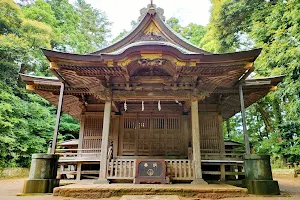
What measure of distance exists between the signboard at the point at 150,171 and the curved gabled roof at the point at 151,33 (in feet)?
14.9

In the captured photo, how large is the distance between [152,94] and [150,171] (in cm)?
260

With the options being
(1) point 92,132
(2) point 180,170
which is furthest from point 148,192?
(1) point 92,132

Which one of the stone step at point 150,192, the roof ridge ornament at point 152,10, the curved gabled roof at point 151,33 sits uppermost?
the roof ridge ornament at point 152,10

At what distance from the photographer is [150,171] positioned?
254 inches

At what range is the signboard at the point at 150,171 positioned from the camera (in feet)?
20.6

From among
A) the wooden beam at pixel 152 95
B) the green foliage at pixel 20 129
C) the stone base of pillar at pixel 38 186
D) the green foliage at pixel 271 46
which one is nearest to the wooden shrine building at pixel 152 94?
the wooden beam at pixel 152 95

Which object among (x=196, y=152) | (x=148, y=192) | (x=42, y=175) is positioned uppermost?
(x=196, y=152)

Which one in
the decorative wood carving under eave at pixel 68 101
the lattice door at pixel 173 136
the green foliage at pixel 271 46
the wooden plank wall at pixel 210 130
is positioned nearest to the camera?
the decorative wood carving under eave at pixel 68 101

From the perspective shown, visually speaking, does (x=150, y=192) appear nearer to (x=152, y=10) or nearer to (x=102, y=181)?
(x=102, y=181)

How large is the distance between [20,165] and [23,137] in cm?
216

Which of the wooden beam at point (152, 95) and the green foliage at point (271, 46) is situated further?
the green foliage at point (271, 46)

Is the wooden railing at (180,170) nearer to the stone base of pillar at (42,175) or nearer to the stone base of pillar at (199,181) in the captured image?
the stone base of pillar at (199,181)

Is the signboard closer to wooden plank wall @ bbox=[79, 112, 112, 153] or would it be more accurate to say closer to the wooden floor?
the wooden floor

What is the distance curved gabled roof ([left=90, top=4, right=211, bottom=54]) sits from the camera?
8180mm
